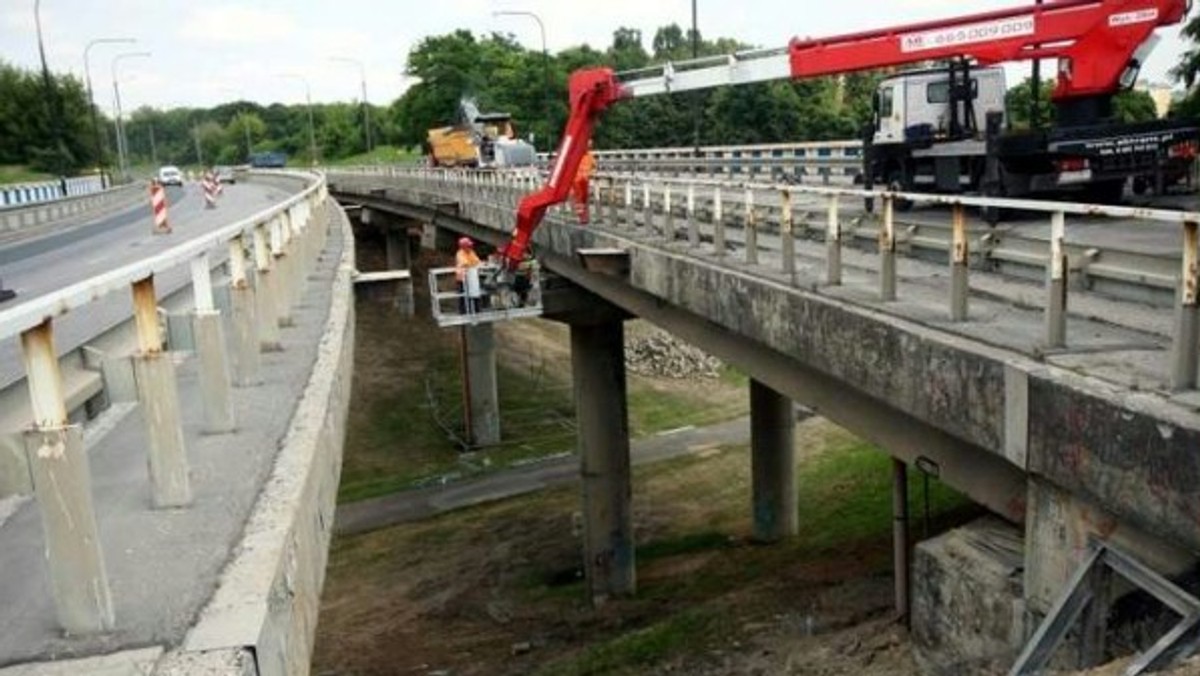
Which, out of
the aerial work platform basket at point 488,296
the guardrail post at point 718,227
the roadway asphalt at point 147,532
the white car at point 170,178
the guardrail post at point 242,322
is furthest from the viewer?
the white car at point 170,178

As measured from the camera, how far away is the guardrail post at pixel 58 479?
128 inches

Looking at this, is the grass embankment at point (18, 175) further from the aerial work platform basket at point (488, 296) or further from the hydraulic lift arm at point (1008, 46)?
the hydraulic lift arm at point (1008, 46)

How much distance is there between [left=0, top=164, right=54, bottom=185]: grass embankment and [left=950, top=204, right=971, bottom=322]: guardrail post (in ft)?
237

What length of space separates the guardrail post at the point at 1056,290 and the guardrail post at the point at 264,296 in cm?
486

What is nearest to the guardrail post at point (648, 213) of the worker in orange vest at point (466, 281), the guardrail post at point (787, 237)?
the worker in orange vest at point (466, 281)

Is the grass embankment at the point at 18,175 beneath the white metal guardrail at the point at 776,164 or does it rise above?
above

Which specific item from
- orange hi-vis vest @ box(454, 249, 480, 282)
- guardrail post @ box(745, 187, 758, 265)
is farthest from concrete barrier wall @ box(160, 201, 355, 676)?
orange hi-vis vest @ box(454, 249, 480, 282)

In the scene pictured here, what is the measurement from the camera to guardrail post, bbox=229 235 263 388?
242 inches

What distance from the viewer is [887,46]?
1260 cm

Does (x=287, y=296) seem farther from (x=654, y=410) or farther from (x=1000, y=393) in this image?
(x=654, y=410)

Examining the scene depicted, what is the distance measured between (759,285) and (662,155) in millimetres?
32275

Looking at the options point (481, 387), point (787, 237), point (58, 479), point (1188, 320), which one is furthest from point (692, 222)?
point (481, 387)

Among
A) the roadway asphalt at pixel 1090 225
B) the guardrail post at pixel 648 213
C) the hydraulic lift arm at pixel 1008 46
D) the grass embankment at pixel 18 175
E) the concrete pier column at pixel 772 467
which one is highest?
the hydraulic lift arm at pixel 1008 46

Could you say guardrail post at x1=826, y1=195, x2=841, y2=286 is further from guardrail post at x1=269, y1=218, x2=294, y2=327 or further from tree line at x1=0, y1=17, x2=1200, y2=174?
tree line at x1=0, y1=17, x2=1200, y2=174
